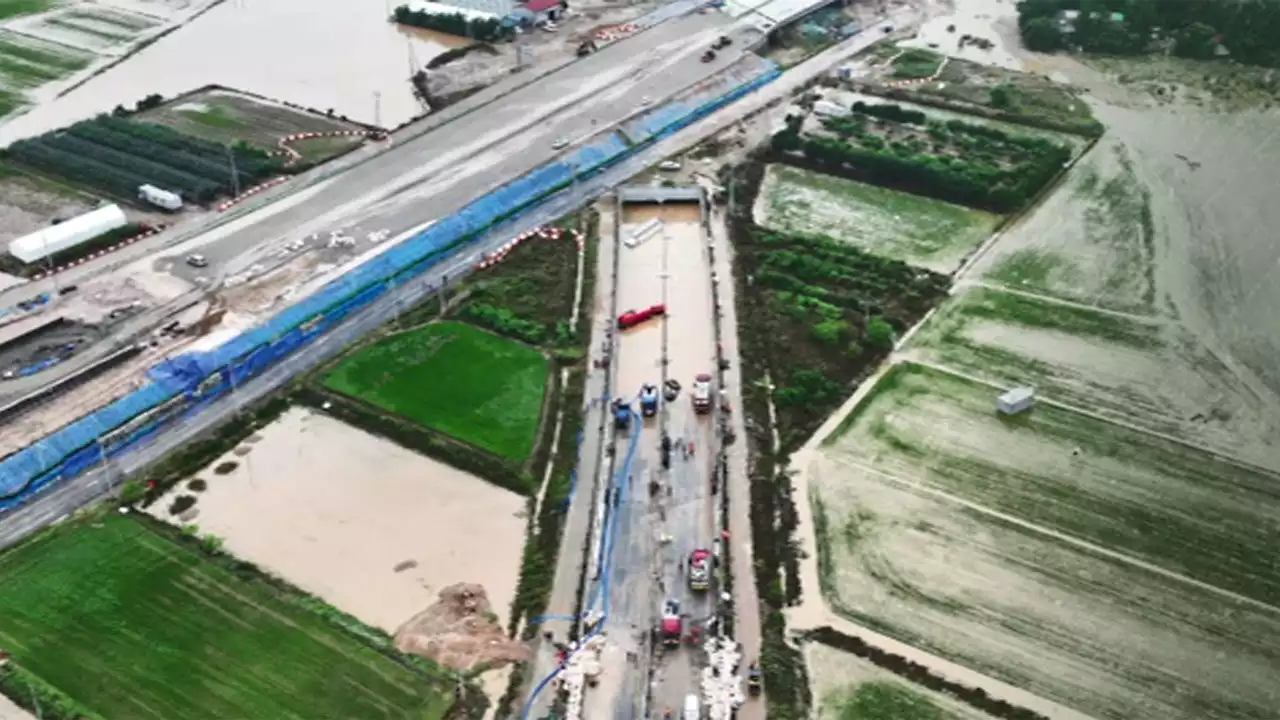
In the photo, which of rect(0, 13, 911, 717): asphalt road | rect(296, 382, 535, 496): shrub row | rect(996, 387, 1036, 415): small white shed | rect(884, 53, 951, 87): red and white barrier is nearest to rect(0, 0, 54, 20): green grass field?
rect(0, 13, 911, 717): asphalt road

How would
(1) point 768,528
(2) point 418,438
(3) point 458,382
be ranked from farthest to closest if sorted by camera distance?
(3) point 458,382, (2) point 418,438, (1) point 768,528

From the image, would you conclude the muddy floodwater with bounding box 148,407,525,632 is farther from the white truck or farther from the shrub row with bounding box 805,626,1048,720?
the white truck

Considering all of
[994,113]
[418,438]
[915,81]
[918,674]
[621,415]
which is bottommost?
[918,674]

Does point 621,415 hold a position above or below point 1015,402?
below

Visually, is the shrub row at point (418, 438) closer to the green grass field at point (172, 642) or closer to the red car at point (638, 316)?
the green grass field at point (172, 642)

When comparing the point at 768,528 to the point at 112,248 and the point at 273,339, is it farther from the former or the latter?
the point at 112,248

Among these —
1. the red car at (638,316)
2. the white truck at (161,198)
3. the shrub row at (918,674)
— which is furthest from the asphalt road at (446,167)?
the shrub row at (918,674)

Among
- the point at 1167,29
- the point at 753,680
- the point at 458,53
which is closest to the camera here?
the point at 753,680

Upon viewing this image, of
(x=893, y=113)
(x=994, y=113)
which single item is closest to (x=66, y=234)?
(x=893, y=113)
